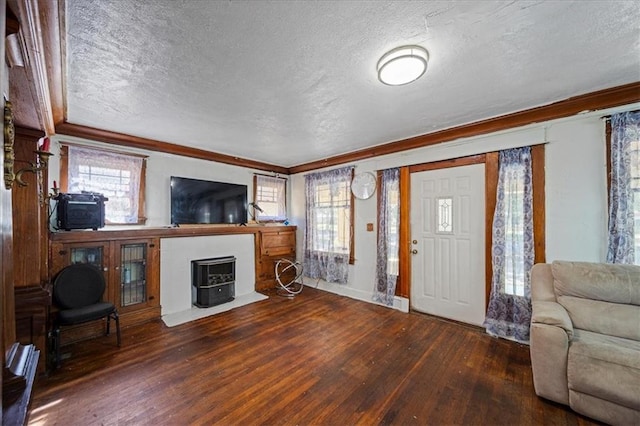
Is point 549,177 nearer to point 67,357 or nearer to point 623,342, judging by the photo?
point 623,342

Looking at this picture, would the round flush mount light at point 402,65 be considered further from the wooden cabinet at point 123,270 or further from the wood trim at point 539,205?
the wooden cabinet at point 123,270

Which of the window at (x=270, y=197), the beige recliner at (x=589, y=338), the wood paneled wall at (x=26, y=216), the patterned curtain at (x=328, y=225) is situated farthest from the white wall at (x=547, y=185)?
the wood paneled wall at (x=26, y=216)

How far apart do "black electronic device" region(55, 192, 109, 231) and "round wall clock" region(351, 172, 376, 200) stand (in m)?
3.19

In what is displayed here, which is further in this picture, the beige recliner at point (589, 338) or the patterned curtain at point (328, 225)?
the patterned curtain at point (328, 225)

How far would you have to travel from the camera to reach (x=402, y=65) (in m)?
1.70

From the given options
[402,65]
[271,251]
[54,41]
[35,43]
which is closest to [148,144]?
[54,41]

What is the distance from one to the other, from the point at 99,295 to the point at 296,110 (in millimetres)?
2794

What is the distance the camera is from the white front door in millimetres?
2984

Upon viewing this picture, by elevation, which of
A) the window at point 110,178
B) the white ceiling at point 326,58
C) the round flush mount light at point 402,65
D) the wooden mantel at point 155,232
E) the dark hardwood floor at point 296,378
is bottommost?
the dark hardwood floor at point 296,378

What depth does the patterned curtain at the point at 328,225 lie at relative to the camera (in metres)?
4.27

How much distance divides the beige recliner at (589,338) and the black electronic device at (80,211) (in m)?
4.11

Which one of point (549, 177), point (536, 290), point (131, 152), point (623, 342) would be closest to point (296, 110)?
point (131, 152)

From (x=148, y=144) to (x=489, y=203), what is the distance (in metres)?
4.22

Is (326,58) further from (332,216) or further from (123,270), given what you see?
(123,270)
